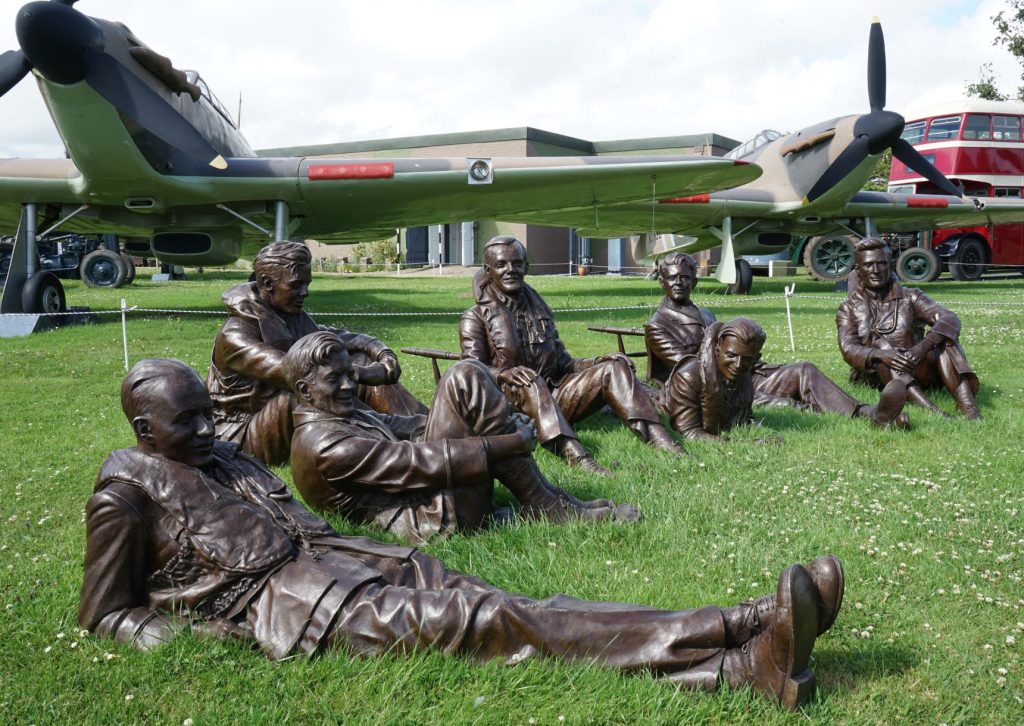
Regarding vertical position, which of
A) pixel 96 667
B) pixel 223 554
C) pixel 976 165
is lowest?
pixel 96 667

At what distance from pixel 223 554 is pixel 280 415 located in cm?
216

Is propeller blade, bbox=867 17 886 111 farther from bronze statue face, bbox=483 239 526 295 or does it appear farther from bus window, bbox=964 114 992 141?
bronze statue face, bbox=483 239 526 295

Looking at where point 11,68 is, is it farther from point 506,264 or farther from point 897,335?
point 897,335

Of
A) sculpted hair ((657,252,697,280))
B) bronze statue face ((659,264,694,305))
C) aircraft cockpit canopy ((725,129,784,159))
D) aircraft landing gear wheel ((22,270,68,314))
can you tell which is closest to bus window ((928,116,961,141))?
aircraft cockpit canopy ((725,129,784,159))

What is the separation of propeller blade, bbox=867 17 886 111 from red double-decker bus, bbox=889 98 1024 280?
8.90m

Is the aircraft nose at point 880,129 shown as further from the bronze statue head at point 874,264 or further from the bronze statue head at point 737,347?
the bronze statue head at point 737,347

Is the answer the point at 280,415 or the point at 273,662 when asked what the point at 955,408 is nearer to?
the point at 280,415

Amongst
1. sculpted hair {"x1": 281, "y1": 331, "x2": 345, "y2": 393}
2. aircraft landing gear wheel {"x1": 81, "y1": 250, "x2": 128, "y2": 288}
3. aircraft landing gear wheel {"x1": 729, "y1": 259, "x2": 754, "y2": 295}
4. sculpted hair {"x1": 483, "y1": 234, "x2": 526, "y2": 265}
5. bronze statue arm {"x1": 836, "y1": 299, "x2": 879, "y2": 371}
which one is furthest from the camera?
aircraft landing gear wheel {"x1": 81, "y1": 250, "x2": 128, "y2": 288}

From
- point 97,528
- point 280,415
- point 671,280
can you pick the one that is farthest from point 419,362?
point 97,528

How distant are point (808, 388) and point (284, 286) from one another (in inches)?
189

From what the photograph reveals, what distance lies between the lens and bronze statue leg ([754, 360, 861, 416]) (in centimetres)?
710

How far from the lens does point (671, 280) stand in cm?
678

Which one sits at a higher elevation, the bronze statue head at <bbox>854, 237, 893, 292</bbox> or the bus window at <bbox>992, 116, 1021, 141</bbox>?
the bus window at <bbox>992, 116, 1021, 141</bbox>

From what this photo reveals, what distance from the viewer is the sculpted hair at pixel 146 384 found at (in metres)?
2.80
